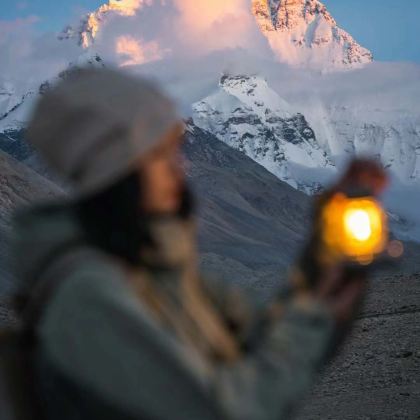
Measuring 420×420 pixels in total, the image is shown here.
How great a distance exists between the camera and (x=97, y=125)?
2.71 metres

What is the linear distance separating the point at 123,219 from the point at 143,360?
337 mm

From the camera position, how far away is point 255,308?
313cm

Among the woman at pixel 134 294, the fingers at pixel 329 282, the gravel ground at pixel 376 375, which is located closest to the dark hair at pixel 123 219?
the woman at pixel 134 294

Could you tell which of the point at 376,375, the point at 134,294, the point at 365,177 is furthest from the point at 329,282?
the point at 376,375

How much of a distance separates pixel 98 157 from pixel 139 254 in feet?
0.80

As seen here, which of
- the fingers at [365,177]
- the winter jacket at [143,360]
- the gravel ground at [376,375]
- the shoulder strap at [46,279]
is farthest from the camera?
A: the gravel ground at [376,375]

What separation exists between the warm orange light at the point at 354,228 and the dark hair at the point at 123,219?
405mm

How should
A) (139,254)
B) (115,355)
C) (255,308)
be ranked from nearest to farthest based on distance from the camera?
(115,355) < (139,254) < (255,308)

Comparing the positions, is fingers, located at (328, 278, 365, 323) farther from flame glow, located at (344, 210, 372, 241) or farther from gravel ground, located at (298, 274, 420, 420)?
gravel ground, located at (298, 274, 420, 420)

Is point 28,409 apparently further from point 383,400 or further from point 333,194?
point 383,400

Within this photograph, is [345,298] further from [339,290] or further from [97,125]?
[97,125]

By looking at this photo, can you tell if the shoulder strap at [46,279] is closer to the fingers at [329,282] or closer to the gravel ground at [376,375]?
the fingers at [329,282]

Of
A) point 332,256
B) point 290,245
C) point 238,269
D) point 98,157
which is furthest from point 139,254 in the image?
point 290,245

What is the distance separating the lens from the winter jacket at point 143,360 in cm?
260
